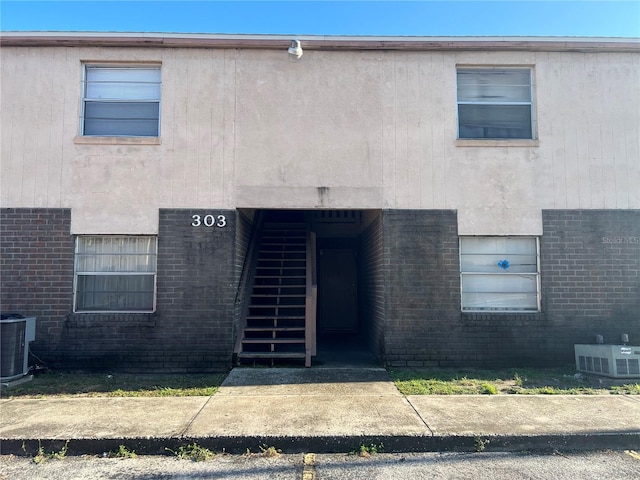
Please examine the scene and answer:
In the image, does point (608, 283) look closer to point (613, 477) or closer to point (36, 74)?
point (613, 477)

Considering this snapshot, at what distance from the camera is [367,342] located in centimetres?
942

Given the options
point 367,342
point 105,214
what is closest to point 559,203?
point 367,342

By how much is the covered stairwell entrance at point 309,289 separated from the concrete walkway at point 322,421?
5.25 feet

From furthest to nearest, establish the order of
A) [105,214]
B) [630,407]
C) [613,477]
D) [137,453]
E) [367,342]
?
[367,342], [105,214], [630,407], [137,453], [613,477]

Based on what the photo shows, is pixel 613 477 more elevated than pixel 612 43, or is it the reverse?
pixel 612 43

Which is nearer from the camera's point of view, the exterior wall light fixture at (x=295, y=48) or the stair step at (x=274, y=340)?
the exterior wall light fixture at (x=295, y=48)

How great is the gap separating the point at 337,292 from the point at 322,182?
4266 mm

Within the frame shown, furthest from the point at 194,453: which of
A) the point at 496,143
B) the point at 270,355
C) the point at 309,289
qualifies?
the point at 496,143

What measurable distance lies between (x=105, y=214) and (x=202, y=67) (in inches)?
119

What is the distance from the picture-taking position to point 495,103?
7.77 m

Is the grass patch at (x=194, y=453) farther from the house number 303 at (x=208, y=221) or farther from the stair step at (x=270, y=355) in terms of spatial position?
the house number 303 at (x=208, y=221)

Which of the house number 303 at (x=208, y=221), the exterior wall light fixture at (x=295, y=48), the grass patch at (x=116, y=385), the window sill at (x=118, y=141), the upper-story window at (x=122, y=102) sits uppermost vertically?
the exterior wall light fixture at (x=295, y=48)

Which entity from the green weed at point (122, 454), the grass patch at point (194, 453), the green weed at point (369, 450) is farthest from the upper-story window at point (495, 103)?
the green weed at point (122, 454)

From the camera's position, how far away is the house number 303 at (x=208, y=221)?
7.27 metres
